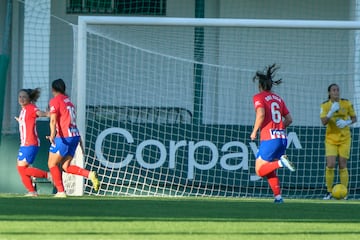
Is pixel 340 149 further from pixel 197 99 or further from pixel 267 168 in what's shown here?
pixel 267 168

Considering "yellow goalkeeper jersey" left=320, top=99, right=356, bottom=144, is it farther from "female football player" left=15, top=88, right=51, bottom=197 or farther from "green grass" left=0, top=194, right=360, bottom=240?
"female football player" left=15, top=88, right=51, bottom=197

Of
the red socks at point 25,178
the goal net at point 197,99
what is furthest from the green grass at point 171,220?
the goal net at point 197,99

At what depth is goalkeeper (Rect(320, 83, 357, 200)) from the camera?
1745cm

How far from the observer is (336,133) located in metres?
17.6

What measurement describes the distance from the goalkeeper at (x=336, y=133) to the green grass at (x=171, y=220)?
10.4 feet

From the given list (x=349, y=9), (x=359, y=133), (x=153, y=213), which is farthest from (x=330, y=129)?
(x=153, y=213)

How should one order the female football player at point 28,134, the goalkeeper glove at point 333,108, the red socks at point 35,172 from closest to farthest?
the female football player at point 28,134 → the red socks at point 35,172 → the goalkeeper glove at point 333,108

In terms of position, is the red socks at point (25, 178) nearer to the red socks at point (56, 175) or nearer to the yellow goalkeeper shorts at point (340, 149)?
the red socks at point (56, 175)

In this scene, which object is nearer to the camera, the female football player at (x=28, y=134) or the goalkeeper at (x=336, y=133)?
the female football player at (x=28, y=134)

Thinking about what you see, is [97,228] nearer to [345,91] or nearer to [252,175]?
[252,175]

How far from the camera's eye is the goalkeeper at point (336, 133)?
17.5 meters

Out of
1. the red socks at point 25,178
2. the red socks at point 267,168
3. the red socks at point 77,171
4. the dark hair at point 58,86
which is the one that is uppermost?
the dark hair at point 58,86

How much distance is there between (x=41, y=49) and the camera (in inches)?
731

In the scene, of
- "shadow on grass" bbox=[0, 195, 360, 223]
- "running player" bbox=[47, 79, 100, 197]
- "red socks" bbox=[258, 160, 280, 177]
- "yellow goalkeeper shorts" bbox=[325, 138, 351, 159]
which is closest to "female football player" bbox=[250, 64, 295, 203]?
"red socks" bbox=[258, 160, 280, 177]
